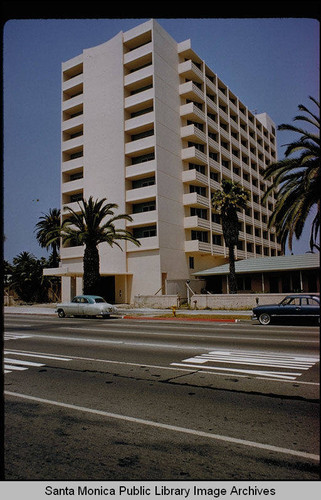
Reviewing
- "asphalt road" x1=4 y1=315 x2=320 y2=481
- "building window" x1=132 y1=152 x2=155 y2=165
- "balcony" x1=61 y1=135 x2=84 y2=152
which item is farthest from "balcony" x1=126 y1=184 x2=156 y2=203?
"asphalt road" x1=4 y1=315 x2=320 y2=481

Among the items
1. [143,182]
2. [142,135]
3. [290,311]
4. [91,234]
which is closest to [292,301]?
[290,311]

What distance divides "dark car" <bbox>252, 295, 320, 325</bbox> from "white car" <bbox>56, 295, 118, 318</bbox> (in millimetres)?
9843

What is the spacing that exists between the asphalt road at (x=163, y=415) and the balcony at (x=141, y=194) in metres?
27.7

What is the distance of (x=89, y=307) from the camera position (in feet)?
76.6

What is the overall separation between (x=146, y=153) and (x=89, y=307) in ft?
68.1

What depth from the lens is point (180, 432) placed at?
4.44m

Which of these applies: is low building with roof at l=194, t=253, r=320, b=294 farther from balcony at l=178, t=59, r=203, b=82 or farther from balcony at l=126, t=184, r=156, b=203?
balcony at l=178, t=59, r=203, b=82

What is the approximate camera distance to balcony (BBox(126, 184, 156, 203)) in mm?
36350

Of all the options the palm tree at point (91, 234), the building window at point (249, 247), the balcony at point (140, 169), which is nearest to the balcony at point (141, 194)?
the balcony at point (140, 169)

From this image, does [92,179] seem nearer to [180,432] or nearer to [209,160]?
[209,160]

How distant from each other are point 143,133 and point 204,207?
10.6 m

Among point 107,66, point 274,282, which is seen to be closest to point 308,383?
point 274,282

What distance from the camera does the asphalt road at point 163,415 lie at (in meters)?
3.52
